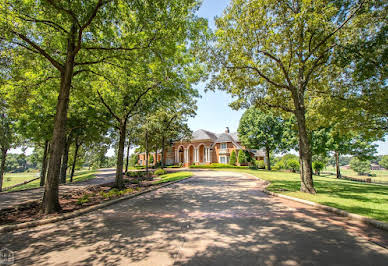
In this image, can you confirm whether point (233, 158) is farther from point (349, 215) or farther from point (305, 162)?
point (349, 215)

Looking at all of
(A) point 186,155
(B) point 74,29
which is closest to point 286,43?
(B) point 74,29

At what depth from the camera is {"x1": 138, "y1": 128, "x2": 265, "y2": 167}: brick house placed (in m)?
40.2

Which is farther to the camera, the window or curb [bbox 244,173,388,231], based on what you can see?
the window

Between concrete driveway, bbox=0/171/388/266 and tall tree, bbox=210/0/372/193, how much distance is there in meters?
5.43

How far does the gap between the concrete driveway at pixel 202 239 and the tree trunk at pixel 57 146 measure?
4.66ft

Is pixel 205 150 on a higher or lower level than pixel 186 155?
higher

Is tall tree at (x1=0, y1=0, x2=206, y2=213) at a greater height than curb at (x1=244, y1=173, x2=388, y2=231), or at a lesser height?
greater

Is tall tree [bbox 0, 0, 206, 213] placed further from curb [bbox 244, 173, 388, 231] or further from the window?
the window

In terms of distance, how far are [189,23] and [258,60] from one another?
475cm

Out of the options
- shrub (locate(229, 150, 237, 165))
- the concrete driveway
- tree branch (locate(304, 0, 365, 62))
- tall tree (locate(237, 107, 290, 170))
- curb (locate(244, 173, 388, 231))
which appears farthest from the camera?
shrub (locate(229, 150, 237, 165))

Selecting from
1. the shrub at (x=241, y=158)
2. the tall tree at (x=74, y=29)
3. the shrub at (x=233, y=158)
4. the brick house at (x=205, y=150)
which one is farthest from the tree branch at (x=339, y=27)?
the brick house at (x=205, y=150)

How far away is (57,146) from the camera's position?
21.8 ft

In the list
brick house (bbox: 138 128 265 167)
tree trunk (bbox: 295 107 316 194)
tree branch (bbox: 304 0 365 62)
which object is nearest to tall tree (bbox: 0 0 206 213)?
tree branch (bbox: 304 0 365 62)

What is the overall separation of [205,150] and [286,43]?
33.4 m
